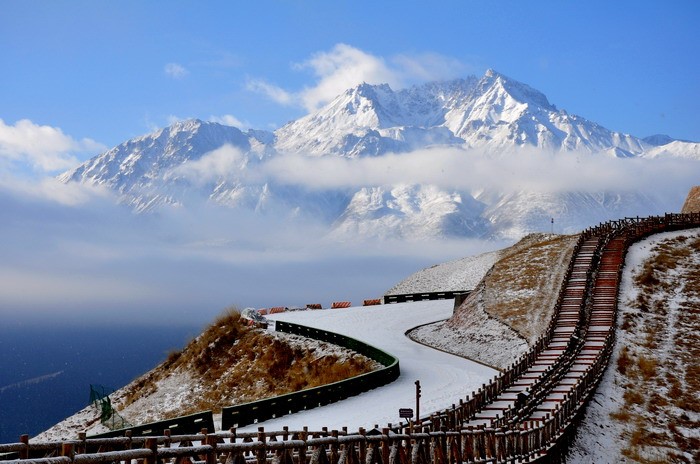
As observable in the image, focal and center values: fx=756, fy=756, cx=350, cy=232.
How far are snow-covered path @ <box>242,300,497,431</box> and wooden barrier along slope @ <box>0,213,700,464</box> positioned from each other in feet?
9.49

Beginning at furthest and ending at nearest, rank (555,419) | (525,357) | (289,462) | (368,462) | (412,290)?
(412,290) < (525,357) < (555,419) < (368,462) < (289,462)

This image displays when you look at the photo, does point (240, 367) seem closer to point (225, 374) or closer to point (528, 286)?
point (225, 374)

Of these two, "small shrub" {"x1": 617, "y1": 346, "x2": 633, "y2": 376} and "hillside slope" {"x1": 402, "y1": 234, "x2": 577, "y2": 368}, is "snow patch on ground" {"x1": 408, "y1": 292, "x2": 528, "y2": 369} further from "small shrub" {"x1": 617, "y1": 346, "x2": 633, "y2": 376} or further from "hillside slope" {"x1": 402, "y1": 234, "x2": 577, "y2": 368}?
"small shrub" {"x1": 617, "y1": 346, "x2": 633, "y2": 376}

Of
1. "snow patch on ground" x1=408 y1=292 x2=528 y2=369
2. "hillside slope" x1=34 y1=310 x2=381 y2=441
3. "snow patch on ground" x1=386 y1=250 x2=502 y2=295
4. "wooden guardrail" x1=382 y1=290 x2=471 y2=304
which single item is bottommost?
"hillside slope" x1=34 y1=310 x2=381 y2=441

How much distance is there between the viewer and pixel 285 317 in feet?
258

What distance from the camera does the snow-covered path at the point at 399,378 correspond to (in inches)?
1442

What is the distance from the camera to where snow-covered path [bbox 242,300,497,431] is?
36.6 m

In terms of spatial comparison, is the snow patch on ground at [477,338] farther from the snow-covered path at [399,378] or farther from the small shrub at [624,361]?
the small shrub at [624,361]

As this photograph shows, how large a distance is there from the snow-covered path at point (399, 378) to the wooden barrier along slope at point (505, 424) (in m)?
2.89

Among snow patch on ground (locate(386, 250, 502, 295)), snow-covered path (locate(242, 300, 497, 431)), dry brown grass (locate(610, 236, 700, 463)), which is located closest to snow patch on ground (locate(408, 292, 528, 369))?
snow-covered path (locate(242, 300, 497, 431))

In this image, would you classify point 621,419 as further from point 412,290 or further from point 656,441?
point 412,290

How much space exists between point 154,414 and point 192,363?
28.9 ft

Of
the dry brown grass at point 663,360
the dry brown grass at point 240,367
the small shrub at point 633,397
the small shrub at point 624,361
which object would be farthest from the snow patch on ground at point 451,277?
the small shrub at point 633,397

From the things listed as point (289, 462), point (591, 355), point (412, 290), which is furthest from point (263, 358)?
point (412, 290)
